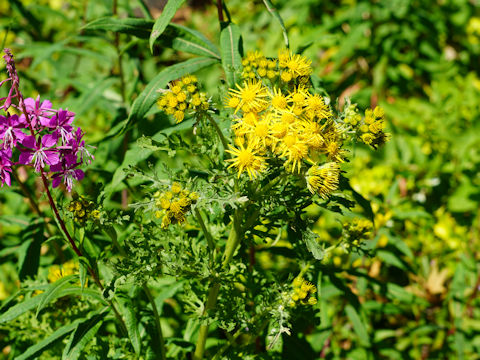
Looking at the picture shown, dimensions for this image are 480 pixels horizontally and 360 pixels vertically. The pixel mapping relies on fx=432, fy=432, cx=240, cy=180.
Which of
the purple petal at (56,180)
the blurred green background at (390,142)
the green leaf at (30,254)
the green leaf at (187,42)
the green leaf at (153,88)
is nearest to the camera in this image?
the purple petal at (56,180)

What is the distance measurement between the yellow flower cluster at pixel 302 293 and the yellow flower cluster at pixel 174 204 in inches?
17.8

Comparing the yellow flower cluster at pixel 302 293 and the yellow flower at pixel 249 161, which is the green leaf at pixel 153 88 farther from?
the yellow flower cluster at pixel 302 293

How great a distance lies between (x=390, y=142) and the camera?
3691 mm

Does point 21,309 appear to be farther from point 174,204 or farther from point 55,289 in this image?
point 174,204

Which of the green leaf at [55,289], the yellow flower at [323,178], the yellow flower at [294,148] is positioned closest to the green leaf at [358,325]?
the yellow flower at [323,178]

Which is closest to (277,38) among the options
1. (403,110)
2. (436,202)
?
(403,110)

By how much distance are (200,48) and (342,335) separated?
6.39 ft

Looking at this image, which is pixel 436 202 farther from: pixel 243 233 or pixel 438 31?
pixel 243 233

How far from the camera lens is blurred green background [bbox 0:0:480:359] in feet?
8.30

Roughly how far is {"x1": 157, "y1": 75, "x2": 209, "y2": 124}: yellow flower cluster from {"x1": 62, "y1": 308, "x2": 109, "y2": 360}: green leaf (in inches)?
32.5

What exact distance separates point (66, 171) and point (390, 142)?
291 cm

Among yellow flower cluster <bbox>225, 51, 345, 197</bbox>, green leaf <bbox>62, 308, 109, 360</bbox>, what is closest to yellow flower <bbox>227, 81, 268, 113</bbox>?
yellow flower cluster <bbox>225, 51, 345, 197</bbox>

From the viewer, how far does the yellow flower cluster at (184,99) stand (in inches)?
52.3

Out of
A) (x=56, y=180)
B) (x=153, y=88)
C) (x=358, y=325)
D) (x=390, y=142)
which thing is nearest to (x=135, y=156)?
(x=153, y=88)
